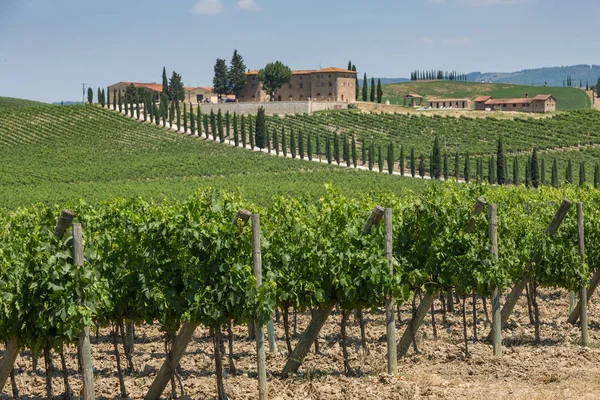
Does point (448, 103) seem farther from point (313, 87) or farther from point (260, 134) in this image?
point (260, 134)

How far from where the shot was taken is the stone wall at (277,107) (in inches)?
4304

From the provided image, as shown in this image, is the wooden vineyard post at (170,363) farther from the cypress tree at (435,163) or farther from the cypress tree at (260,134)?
the cypress tree at (260,134)

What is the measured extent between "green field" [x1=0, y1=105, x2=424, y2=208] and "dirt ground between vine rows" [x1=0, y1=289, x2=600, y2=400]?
97.6 ft

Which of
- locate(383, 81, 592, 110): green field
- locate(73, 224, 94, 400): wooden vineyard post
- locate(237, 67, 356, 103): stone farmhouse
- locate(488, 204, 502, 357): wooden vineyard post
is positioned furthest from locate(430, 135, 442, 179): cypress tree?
locate(383, 81, 592, 110): green field

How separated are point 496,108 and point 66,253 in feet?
387

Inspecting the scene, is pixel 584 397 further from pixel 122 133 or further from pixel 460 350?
pixel 122 133

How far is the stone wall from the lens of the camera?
109 meters

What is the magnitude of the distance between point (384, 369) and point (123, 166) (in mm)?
63894

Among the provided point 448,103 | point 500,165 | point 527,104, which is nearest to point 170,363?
point 500,165

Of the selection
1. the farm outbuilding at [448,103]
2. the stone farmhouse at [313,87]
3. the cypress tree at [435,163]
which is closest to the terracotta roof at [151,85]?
the stone farmhouse at [313,87]

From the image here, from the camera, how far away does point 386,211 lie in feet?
35.6

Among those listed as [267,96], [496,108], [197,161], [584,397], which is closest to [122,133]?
[197,161]

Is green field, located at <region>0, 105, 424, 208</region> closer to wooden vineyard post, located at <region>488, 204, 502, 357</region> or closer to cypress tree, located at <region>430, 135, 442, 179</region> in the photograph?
cypress tree, located at <region>430, 135, 442, 179</region>

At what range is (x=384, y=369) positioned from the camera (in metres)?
11.4
